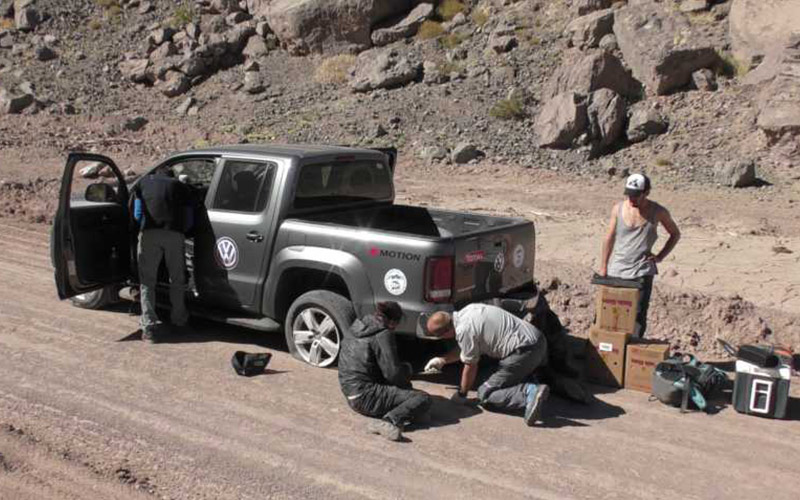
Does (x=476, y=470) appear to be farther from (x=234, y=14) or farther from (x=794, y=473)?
(x=234, y=14)

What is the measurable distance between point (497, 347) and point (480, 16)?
22785 mm

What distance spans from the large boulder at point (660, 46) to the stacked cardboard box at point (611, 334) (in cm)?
1514

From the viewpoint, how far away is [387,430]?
622 centimetres

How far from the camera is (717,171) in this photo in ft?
57.8

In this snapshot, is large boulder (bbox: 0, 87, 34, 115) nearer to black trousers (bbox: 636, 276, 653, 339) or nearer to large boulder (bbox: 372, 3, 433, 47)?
large boulder (bbox: 372, 3, 433, 47)

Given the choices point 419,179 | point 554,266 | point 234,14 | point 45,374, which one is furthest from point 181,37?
point 45,374

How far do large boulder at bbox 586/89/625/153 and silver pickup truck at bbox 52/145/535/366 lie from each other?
39.4ft

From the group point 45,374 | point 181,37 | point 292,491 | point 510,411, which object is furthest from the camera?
point 181,37

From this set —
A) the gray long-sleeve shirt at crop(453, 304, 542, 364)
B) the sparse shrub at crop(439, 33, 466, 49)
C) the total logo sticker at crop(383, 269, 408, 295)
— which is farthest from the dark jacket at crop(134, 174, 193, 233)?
the sparse shrub at crop(439, 33, 466, 49)

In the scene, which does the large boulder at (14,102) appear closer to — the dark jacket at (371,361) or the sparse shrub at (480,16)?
the sparse shrub at (480,16)

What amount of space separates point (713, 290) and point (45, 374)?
723cm

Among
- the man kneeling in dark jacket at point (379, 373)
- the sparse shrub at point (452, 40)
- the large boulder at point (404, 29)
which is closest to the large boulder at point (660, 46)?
the sparse shrub at point (452, 40)

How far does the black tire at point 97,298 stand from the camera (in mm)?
9383

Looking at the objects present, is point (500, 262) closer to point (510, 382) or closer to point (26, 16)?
point (510, 382)
